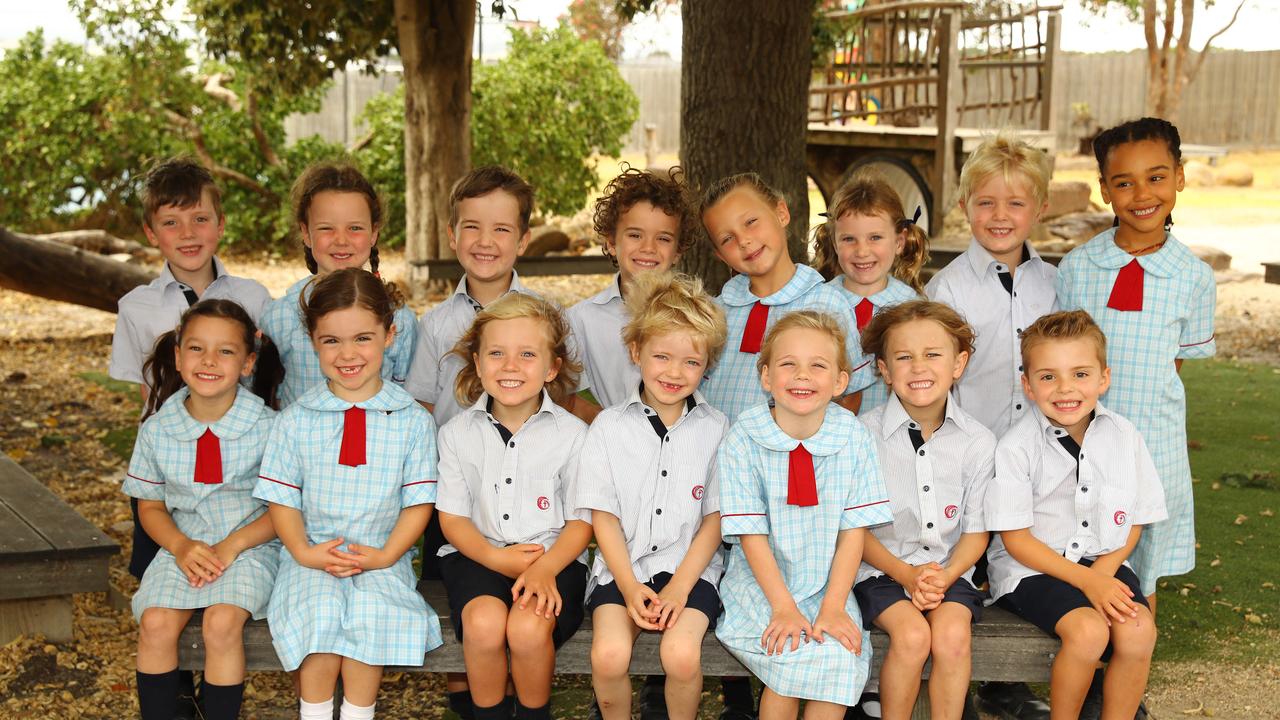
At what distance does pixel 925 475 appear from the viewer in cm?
307

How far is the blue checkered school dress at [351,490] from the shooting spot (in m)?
2.96

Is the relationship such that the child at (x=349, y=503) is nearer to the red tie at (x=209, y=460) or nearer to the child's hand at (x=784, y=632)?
the red tie at (x=209, y=460)

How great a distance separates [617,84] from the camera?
45.6ft

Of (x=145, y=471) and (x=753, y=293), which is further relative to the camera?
(x=753, y=293)

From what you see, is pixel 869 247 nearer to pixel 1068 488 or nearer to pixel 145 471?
pixel 1068 488

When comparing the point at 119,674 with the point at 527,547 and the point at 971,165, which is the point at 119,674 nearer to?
the point at 527,547

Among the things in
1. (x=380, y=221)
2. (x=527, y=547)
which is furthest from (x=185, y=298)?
(x=527, y=547)

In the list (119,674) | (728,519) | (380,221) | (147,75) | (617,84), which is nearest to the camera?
(728,519)

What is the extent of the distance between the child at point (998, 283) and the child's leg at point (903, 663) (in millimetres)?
864

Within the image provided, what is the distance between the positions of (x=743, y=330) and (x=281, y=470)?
1.32m

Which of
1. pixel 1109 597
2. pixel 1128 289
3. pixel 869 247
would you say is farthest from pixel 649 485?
pixel 1128 289

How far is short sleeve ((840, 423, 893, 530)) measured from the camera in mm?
3000

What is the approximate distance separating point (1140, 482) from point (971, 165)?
1.06m

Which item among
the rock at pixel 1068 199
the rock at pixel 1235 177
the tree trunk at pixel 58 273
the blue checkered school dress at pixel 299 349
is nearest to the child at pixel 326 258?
the blue checkered school dress at pixel 299 349
